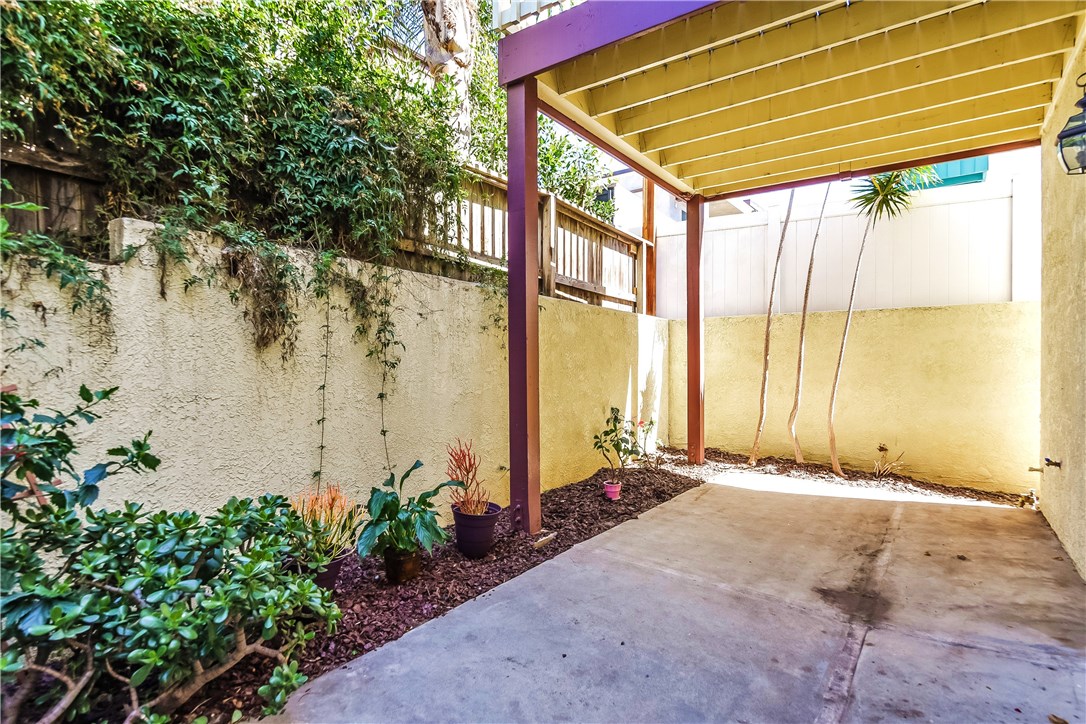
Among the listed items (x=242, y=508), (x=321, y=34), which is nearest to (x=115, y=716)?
(x=242, y=508)

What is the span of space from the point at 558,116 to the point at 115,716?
359 centimetres

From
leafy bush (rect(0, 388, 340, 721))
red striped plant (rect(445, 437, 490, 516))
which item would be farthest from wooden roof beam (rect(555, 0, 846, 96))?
leafy bush (rect(0, 388, 340, 721))

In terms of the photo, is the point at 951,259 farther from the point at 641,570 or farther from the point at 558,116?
the point at 641,570

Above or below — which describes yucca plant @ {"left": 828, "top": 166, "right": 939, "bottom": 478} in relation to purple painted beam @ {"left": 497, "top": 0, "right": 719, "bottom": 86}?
below

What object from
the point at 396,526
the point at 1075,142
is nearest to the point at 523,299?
the point at 396,526

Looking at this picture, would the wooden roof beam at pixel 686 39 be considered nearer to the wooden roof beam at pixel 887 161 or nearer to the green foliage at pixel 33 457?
the wooden roof beam at pixel 887 161

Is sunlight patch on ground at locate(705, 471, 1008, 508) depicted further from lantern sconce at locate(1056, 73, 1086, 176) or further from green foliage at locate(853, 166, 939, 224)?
lantern sconce at locate(1056, 73, 1086, 176)

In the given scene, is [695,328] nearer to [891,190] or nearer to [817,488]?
[817,488]

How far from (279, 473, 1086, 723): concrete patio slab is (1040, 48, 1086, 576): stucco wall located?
1.02 ft

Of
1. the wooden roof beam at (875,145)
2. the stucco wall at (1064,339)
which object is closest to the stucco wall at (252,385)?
the wooden roof beam at (875,145)

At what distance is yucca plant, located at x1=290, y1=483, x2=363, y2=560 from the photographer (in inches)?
82.1

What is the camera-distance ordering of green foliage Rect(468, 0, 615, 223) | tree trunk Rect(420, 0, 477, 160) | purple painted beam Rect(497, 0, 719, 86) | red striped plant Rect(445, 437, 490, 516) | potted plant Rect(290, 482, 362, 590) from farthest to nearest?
1. green foliage Rect(468, 0, 615, 223)
2. tree trunk Rect(420, 0, 477, 160)
3. red striped plant Rect(445, 437, 490, 516)
4. purple painted beam Rect(497, 0, 719, 86)
5. potted plant Rect(290, 482, 362, 590)

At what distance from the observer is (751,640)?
1.97 meters

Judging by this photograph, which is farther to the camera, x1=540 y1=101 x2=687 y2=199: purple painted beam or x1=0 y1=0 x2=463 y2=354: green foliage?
x1=540 y1=101 x2=687 y2=199: purple painted beam
